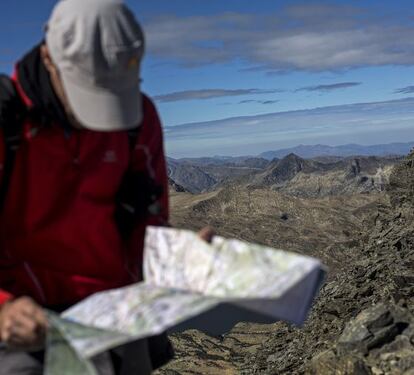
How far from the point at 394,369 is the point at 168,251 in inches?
236

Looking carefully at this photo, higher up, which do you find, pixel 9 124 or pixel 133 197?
pixel 9 124

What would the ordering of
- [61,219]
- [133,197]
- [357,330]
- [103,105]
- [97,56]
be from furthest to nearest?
[357,330] < [133,197] < [61,219] < [103,105] < [97,56]

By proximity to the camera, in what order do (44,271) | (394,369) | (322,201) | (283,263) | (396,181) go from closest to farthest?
(283,263) → (44,271) → (394,369) → (396,181) → (322,201)

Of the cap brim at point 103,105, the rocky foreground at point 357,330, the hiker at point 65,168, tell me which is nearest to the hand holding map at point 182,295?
the hiker at point 65,168

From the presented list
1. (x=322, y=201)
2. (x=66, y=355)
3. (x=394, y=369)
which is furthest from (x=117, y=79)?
(x=322, y=201)

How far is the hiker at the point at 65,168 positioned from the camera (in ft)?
10.7

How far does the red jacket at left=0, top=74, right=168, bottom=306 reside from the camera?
135 inches

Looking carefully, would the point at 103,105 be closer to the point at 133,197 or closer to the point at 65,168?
the point at 65,168

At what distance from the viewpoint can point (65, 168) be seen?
352cm

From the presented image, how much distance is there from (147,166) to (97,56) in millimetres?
930

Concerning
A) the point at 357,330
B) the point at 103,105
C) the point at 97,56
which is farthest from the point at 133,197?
the point at 357,330

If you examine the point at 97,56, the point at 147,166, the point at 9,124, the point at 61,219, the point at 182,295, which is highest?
the point at 97,56

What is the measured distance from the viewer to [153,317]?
9.96ft

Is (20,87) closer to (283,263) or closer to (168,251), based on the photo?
(168,251)
